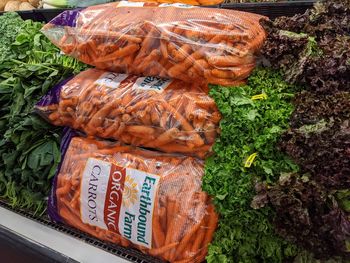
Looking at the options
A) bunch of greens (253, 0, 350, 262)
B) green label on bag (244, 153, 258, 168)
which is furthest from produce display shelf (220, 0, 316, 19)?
green label on bag (244, 153, 258, 168)

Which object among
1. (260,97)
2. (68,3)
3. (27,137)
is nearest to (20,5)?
(68,3)

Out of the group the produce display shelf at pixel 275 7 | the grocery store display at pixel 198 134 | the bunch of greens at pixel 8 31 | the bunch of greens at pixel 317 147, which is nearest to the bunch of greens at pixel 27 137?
the grocery store display at pixel 198 134

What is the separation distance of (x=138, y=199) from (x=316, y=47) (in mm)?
979

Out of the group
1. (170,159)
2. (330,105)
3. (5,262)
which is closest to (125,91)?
(170,159)

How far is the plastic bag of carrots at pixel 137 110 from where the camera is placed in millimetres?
1605

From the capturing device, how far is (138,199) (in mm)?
1658

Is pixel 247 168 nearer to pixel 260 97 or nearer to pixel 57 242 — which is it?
pixel 260 97

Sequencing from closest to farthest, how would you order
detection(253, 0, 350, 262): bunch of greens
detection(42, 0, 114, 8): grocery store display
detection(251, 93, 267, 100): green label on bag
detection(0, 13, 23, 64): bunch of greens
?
detection(253, 0, 350, 262): bunch of greens, detection(251, 93, 267, 100): green label on bag, detection(0, 13, 23, 64): bunch of greens, detection(42, 0, 114, 8): grocery store display

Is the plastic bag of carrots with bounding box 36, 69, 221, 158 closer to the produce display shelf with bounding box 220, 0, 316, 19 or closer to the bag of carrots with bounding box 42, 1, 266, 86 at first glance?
the bag of carrots with bounding box 42, 1, 266, 86

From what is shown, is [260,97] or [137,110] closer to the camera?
[260,97]

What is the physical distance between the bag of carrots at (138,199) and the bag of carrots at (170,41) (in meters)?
0.39

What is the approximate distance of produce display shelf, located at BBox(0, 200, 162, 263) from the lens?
176 cm

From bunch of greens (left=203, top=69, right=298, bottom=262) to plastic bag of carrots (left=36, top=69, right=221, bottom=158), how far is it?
4.2 inches

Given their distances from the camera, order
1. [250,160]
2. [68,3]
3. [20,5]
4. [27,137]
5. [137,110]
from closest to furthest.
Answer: [250,160], [137,110], [27,137], [68,3], [20,5]
